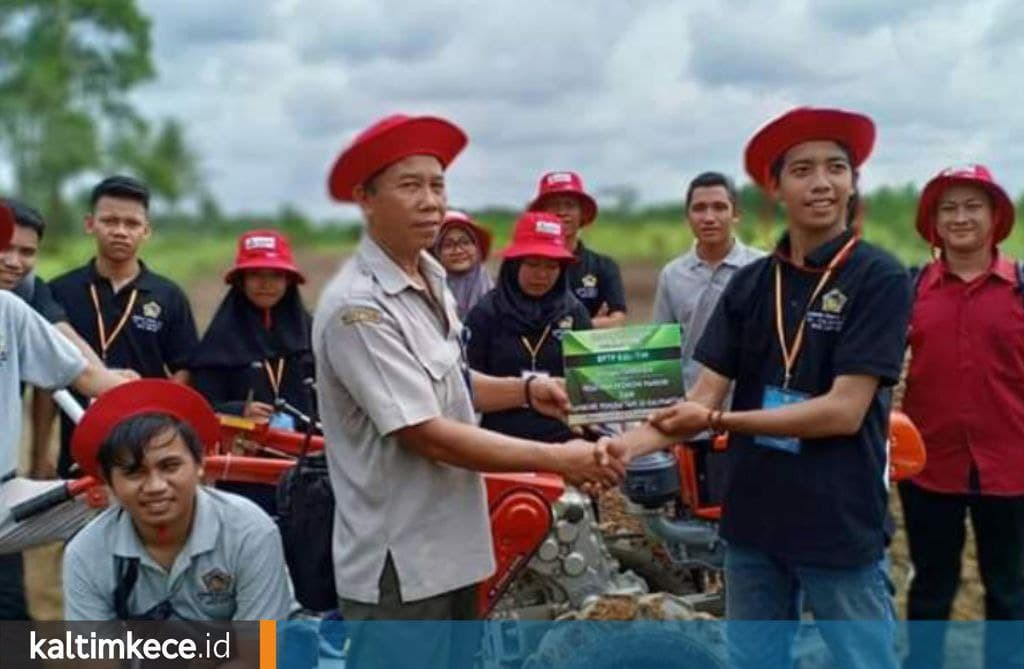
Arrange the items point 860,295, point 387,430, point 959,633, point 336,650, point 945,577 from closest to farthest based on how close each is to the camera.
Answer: point 387,430, point 860,295, point 336,650, point 945,577, point 959,633

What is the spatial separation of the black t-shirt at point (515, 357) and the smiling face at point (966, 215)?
1.38 metres

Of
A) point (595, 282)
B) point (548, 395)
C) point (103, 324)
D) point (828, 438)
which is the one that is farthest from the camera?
point (595, 282)

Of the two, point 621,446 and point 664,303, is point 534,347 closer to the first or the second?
point 664,303

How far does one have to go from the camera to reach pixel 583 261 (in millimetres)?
6004

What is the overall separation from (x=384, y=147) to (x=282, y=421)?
1857mm

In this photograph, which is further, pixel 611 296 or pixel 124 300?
pixel 611 296

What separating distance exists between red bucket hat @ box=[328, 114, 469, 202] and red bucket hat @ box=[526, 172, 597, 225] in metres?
3.13

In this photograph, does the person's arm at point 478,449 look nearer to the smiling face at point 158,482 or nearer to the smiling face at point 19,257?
the smiling face at point 158,482

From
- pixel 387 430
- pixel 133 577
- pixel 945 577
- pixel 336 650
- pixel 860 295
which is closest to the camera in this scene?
pixel 387 430

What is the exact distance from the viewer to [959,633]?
5.16m

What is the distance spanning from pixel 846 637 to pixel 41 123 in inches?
1504

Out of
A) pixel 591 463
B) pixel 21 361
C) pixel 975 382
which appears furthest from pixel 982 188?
pixel 21 361

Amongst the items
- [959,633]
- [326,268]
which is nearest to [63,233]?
[326,268]

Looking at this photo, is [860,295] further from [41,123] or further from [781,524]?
[41,123]
